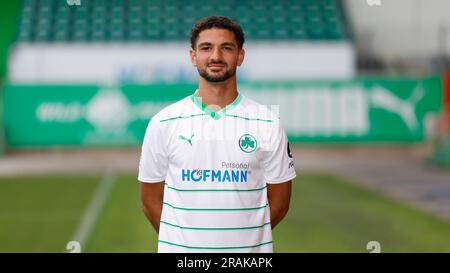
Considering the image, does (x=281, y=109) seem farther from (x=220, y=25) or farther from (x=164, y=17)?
(x=220, y=25)

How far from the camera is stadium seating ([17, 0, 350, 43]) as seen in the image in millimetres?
5285

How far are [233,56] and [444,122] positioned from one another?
18453 mm

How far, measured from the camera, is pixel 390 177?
1753 cm

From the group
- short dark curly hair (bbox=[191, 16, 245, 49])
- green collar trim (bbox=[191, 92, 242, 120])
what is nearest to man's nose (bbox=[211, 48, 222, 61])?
short dark curly hair (bbox=[191, 16, 245, 49])

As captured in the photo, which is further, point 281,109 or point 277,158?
point 281,109

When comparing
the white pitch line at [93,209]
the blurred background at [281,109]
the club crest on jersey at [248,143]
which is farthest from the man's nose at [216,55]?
the blurred background at [281,109]

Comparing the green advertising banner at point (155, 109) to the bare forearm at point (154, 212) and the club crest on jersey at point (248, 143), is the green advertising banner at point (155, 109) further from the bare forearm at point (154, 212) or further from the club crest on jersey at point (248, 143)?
the club crest on jersey at point (248, 143)

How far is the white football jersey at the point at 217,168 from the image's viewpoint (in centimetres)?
356

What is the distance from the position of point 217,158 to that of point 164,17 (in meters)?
13.1

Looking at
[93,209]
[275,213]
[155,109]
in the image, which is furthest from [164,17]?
[275,213]

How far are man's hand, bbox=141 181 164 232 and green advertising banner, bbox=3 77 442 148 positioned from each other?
688 inches

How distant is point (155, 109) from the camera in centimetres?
2200
